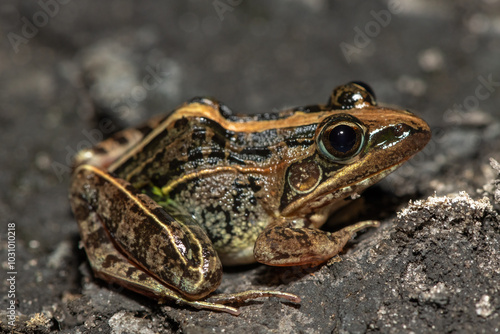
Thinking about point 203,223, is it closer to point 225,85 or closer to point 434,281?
point 434,281

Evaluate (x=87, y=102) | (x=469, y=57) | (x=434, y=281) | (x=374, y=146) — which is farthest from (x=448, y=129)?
(x=87, y=102)

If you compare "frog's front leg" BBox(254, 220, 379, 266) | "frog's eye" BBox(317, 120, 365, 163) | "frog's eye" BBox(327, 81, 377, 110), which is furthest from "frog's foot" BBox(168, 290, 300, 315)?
"frog's eye" BBox(327, 81, 377, 110)

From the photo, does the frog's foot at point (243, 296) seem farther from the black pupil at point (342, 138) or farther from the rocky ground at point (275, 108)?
the black pupil at point (342, 138)

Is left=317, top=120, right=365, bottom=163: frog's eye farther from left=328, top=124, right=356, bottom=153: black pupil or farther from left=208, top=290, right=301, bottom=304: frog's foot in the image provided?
left=208, top=290, right=301, bottom=304: frog's foot

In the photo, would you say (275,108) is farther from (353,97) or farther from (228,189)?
(228,189)

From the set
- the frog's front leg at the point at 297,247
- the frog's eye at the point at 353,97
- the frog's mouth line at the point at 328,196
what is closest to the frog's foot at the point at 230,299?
the frog's front leg at the point at 297,247

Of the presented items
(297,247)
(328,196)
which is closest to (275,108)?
(328,196)
